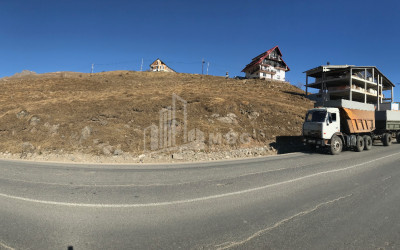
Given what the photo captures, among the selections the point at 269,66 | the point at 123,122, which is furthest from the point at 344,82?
the point at 123,122

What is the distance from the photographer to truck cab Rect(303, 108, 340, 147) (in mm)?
13008

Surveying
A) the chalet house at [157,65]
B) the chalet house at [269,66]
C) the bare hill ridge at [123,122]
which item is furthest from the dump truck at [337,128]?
the chalet house at [157,65]

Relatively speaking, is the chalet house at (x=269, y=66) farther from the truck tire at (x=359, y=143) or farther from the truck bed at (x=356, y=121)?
the truck tire at (x=359, y=143)

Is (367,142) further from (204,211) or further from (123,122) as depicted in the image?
(123,122)

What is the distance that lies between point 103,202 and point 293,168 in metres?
7.74

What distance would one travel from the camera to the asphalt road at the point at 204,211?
3.44 meters

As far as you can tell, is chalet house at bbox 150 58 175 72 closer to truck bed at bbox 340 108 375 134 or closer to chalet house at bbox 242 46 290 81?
chalet house at bbox 242 46 290 81

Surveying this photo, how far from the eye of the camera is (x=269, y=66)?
60656 mm

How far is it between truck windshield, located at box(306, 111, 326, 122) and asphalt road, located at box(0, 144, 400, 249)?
5.89 metres

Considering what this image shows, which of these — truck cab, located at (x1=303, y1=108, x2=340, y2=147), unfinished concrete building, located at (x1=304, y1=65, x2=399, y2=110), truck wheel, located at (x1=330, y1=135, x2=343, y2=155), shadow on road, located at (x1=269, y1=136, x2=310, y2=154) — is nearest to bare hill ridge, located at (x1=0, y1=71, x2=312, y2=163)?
shadow on road, located at (x1=269, y1=136, x2=310, y2=154)

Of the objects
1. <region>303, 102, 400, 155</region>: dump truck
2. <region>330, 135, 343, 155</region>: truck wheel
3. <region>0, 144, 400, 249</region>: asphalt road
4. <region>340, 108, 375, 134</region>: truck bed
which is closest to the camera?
<region>0, 144, 400, 249</region>: asphalt road

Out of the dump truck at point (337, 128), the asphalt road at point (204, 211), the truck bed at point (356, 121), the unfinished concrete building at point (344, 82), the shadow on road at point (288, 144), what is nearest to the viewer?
the asphalt road at point (204, 211)

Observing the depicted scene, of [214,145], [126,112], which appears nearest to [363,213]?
[214,145]

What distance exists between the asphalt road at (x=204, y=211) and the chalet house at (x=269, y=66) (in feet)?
183
